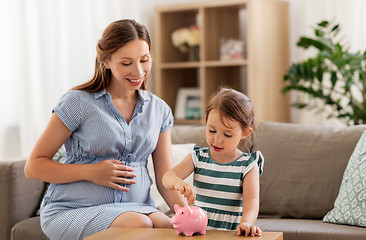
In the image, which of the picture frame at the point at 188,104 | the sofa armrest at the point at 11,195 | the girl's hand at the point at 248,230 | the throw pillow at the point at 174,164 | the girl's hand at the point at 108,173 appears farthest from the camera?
the picture frame at the point at 188,104

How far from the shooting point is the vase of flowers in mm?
4172

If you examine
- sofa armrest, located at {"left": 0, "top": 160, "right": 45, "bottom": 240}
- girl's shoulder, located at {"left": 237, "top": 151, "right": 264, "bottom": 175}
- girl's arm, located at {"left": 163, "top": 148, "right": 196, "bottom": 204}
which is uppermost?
girl's shoulder, located at {"left": 237, "top": 151, "right": 264, "bottom": 175}

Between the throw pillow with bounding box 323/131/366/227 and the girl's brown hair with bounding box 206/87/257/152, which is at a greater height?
the girl's brown hair with bounding box 206/87/257/152

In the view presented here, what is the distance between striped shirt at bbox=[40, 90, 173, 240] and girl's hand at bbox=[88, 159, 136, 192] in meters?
0.04

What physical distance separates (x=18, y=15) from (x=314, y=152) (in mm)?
1856

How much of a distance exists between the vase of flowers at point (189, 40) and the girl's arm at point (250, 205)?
2.57 metres

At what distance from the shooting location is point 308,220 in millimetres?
2416

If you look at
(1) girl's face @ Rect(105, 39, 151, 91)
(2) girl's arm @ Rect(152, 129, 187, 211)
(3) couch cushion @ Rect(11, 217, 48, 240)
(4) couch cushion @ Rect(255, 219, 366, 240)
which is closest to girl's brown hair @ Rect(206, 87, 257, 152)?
(1) girl's face @ Rect(105, 39, 151, 91)

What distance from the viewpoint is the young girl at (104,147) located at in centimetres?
190

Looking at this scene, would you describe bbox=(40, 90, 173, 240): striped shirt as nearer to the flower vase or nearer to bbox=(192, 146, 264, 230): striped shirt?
bbox=(192, 146, 264, 230): striped shirt

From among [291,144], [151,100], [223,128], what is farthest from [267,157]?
[223,128]

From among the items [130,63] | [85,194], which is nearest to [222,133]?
[130,63]

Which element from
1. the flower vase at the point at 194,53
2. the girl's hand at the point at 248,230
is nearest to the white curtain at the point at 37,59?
the flower vase at the point at 194,53

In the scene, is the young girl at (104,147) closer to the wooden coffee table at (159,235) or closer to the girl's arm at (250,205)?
the wooden coffee table at (159,235)
